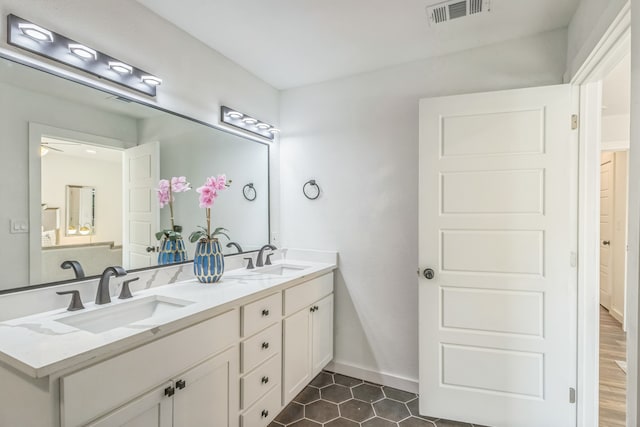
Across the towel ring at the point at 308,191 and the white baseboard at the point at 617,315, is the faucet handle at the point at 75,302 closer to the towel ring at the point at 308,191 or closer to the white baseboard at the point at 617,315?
the towel ring at the point at 308,191

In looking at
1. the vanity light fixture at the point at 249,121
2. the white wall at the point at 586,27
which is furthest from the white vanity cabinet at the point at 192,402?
A: the white wall at the point at 586,27

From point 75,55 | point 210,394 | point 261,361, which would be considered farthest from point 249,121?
point 210,394

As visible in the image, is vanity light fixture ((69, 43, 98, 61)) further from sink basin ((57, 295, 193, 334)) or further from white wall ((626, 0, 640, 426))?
white wall ((626, 0, 640, 426))

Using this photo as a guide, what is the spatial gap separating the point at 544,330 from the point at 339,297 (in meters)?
1.37

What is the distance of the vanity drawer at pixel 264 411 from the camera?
1649mm

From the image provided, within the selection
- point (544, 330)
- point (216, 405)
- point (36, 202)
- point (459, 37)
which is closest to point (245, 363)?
point (216, 405)

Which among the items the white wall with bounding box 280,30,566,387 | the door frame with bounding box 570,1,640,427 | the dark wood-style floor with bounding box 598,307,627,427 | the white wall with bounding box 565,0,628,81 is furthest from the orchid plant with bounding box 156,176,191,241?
the dark wood-style floor with bounding box 598,307,627,427

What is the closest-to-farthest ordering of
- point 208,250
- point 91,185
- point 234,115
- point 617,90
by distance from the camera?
point 91,185 < point 208,250 < point 234,115 < point 617,90

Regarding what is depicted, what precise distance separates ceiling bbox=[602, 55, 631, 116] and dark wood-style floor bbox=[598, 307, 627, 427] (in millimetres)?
2000

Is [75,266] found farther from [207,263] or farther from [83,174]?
[207,263]

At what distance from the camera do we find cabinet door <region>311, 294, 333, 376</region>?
2.31 m

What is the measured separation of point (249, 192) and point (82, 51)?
1392 millimetres

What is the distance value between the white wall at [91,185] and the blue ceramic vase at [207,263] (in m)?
0.42

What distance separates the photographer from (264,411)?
1.77 m
